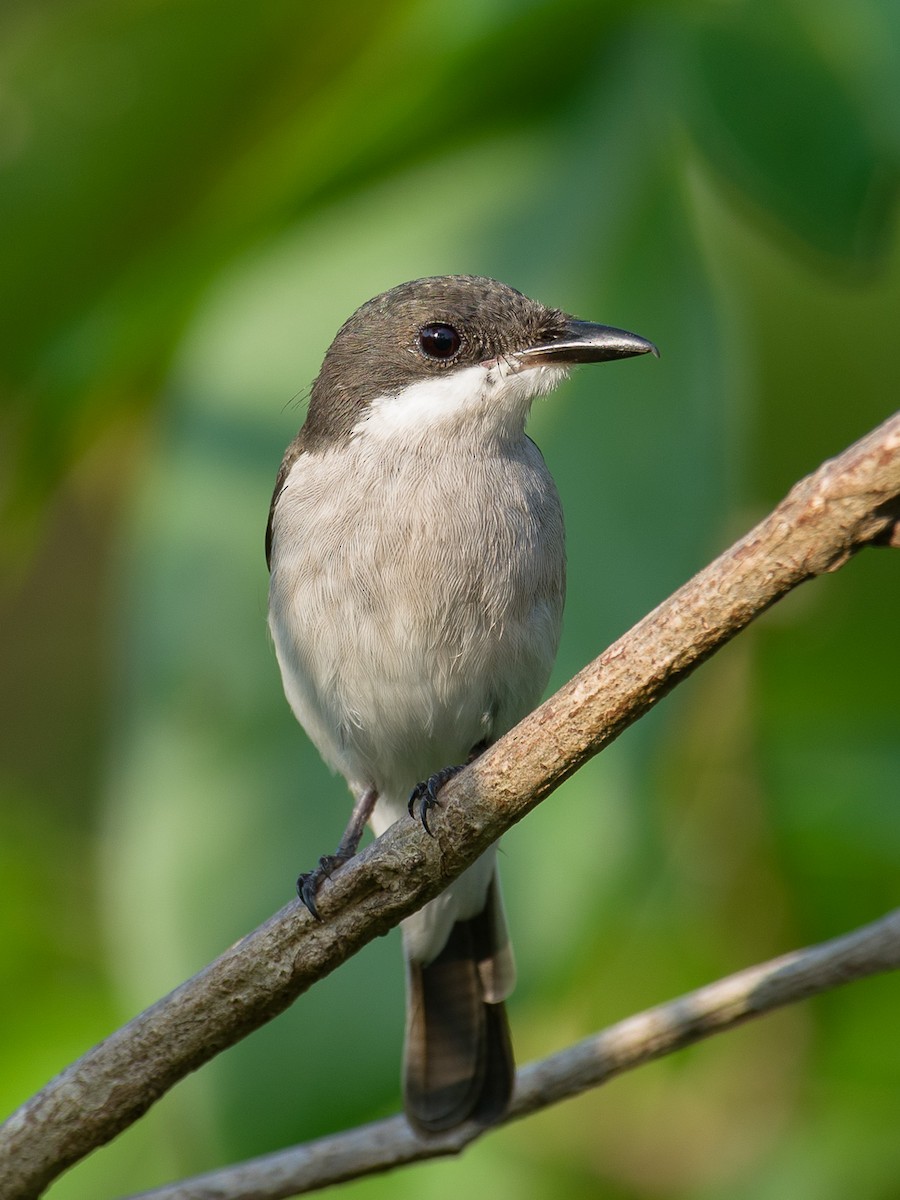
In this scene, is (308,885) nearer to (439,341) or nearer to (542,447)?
(542,447)

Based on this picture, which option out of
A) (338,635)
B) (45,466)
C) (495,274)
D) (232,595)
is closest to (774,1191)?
(338,635)

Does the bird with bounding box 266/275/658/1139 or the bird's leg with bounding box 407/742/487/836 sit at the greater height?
the bird with bounding box 266/275/658/1139

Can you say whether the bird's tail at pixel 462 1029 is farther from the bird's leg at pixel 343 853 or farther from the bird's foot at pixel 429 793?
the bird's foot at pixel 429 793

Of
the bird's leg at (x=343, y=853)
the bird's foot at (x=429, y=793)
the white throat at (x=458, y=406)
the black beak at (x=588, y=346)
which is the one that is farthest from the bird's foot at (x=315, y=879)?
the black beak at (x=588, y=346)

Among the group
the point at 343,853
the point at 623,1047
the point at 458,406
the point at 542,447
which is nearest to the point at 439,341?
the point at 458,406

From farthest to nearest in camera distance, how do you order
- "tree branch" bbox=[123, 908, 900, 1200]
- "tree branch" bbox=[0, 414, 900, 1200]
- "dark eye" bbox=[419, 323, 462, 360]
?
"dark eye" bbox=[419, 323, 462, 360] < "tree branch" bbox=[123, 908, 900, 1200] < "tree branch" bbox=[0, 414, 900, 1200]

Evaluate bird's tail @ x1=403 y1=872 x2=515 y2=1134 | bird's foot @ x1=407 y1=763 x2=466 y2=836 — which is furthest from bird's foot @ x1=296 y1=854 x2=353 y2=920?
bird's tail @ x1=403 y1=872 x2=515 y2=1134

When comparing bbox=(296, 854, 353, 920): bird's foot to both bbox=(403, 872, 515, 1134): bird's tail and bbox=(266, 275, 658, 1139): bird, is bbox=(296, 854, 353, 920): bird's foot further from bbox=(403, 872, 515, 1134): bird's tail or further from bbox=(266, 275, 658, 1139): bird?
bbox=(403, 872, 515, 1134): bird's tail
